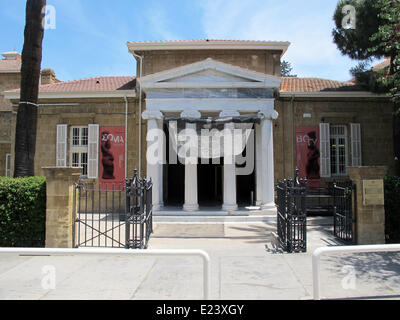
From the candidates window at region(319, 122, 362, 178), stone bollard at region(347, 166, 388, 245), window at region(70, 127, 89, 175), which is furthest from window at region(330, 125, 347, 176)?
window at region(70, 127, 89, 175)

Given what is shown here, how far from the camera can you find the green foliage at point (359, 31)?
37.1 ft

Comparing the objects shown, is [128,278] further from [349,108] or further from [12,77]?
[12,77]

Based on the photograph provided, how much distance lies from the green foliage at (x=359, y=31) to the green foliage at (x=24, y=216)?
11468 millimetres

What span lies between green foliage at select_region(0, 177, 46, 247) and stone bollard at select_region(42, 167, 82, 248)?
311 millimetres

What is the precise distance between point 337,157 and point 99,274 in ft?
38.2

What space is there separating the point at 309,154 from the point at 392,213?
6.39 m

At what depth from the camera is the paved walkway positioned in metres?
4.25

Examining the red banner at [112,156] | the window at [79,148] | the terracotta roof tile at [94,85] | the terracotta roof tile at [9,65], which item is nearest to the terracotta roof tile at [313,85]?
the terracotta roof tile at [94,85]

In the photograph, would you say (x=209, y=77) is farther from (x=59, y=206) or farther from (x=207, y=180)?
(x=59, y=206)

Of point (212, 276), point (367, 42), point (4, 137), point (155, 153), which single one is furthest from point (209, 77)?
point (4, 137)

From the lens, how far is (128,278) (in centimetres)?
489

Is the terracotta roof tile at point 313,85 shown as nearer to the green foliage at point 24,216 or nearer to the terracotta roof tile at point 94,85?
the terracotta roof tile at point 94,85

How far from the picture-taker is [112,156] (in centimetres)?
1335
